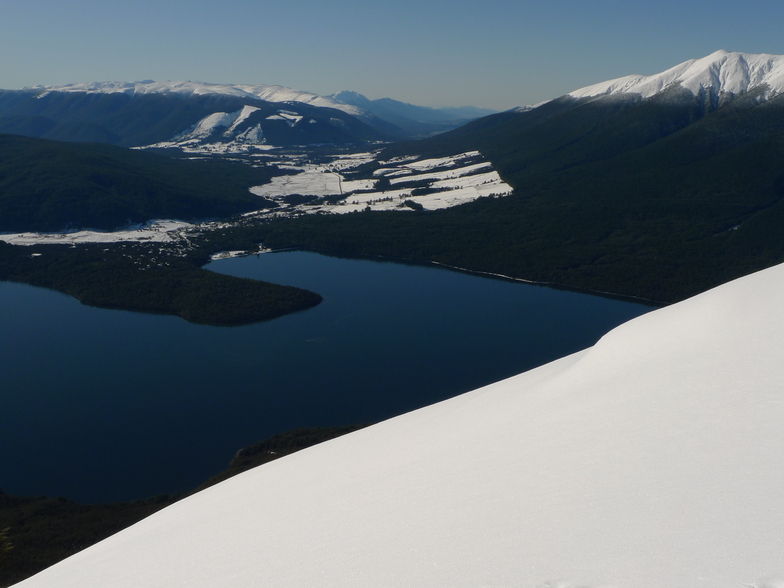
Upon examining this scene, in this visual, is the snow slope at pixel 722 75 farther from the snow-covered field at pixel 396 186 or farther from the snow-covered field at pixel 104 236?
the snow-covered field at pixel 104 236

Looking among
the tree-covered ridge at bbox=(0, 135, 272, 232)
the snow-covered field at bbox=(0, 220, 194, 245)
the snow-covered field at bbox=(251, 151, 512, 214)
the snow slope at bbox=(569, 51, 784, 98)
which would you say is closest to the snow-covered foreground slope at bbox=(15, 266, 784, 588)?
the snow-covered field at bbox=(0, 220, 194, 245)

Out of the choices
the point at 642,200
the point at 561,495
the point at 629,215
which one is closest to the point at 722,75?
the point at 642,200

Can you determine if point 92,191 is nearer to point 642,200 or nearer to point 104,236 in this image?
point 104,236

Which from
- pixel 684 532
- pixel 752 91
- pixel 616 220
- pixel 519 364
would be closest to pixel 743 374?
pixel 684 532

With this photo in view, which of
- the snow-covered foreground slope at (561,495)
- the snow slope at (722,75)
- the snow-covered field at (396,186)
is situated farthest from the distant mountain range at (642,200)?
the snow-covered foreground slope at (561,495)

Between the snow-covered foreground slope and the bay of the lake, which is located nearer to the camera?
the snow-covered foreground slope

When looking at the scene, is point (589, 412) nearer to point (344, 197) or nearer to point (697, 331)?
point (697, 331)

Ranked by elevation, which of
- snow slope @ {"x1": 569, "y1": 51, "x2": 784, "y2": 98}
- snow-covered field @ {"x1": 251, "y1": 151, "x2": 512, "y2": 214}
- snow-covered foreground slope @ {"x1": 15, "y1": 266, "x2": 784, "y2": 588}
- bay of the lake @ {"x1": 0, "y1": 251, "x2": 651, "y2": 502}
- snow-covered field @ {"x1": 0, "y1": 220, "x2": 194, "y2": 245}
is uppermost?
snow slope @ {"x1": 569, "y1": 51, "x2": 784, "y2": 98}

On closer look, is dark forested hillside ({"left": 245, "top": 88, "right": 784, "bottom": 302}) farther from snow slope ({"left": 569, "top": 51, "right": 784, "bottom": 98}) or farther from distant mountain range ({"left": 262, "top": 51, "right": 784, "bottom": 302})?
snow slope ({"left": 569, "top": 51, "right": 784, "bottom": 98})
